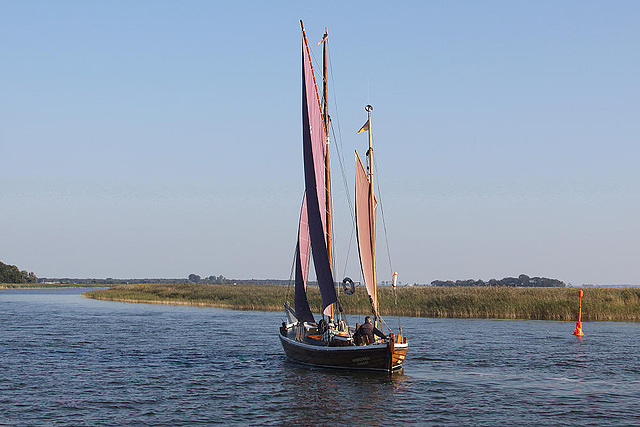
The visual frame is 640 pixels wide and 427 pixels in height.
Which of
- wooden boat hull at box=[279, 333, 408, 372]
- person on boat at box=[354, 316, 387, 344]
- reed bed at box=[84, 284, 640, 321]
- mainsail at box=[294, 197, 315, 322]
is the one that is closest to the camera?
wooden boat hull at box=[279, 333, 408, 372]

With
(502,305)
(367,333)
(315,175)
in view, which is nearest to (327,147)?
(315,175)

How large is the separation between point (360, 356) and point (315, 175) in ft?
28.9

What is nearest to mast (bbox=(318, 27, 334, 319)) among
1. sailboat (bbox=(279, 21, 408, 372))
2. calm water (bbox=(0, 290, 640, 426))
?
sailboat (bbox=(279, 21, 408, 372))

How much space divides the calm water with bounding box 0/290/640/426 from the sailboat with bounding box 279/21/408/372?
36.9 inches

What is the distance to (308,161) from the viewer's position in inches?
1267

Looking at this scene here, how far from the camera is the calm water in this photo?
73.2ft

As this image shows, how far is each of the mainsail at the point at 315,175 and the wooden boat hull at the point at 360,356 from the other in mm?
2374

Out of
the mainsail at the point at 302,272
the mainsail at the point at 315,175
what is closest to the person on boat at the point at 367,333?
the mainsail at the point at 315,175

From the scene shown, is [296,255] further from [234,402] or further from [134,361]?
[234,402]

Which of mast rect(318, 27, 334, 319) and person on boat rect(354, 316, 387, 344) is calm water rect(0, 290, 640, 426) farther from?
mast rect(318, 27, 334, 319)

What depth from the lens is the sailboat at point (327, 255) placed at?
95.1ft

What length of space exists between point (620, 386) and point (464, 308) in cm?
3459

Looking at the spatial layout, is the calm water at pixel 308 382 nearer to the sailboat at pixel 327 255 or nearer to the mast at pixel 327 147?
the sailboat at pixel 327 255

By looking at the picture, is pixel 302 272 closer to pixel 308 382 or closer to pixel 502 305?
pixel 308 382
